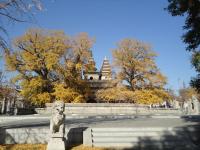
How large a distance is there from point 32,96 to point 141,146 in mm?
27556

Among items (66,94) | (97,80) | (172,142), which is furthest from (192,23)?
(97,80)

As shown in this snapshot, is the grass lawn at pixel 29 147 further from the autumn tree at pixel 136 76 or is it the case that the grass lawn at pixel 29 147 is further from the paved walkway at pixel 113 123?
the autumn tree at pixel 136 76

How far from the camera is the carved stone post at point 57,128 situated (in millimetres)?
9328

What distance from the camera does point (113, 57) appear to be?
4125 cm

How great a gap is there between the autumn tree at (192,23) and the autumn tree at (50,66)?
24.7 metres

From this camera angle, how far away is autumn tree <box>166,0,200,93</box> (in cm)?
1120

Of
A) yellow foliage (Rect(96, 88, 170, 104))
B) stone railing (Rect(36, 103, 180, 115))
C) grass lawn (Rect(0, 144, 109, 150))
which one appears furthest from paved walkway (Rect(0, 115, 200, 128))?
yellow foliage (Rect(96, 88, 170, 104))

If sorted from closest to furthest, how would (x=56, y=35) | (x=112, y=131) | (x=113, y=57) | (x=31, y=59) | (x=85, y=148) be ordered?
1. (x=85, y=148)
2. (x=112, y=131)
3. (x=31, y=59)
4. (x=56, y=35)
5. (x=113, y=57)

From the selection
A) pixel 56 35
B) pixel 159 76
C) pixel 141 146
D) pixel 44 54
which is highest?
pixel 56 35

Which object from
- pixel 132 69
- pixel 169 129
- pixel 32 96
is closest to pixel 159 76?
pixel 132 69

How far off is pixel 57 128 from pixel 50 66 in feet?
84.3

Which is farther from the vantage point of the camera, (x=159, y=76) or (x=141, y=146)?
(x=159, y=76)

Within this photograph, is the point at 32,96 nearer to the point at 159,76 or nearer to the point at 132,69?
the point at 132,69

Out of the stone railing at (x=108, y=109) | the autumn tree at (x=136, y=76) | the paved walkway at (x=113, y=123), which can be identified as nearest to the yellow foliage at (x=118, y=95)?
the autumn tree at (x=136, y=76)
